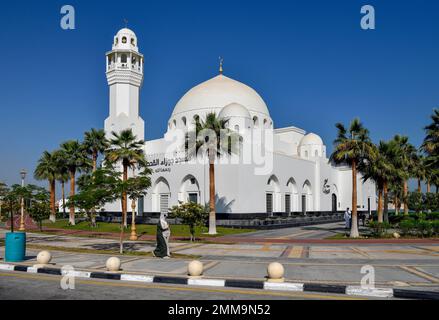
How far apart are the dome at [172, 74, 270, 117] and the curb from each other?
123 feet

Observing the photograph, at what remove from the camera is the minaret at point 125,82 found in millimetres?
47062

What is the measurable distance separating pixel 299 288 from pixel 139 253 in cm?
931

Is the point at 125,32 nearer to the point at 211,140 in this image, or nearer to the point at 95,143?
the point at 95,143

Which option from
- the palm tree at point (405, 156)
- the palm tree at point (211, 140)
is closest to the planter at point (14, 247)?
the palm tree at point (211, 140)

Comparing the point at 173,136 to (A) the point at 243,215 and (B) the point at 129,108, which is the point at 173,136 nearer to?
(B) the point at 129,108

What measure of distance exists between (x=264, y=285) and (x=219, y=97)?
1600 inches

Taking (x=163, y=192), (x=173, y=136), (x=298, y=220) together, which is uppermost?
(x=173, y=136)

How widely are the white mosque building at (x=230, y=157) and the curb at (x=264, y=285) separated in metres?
27.9

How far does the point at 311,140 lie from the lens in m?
55.9

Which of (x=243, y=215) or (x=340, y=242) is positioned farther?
(x=243, y=215)

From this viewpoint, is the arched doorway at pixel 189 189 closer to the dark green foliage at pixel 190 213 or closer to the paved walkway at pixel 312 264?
the dark green foliage at pixel 190 213

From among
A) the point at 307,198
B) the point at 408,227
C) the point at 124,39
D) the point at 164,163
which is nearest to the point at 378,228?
the point at 408,227
